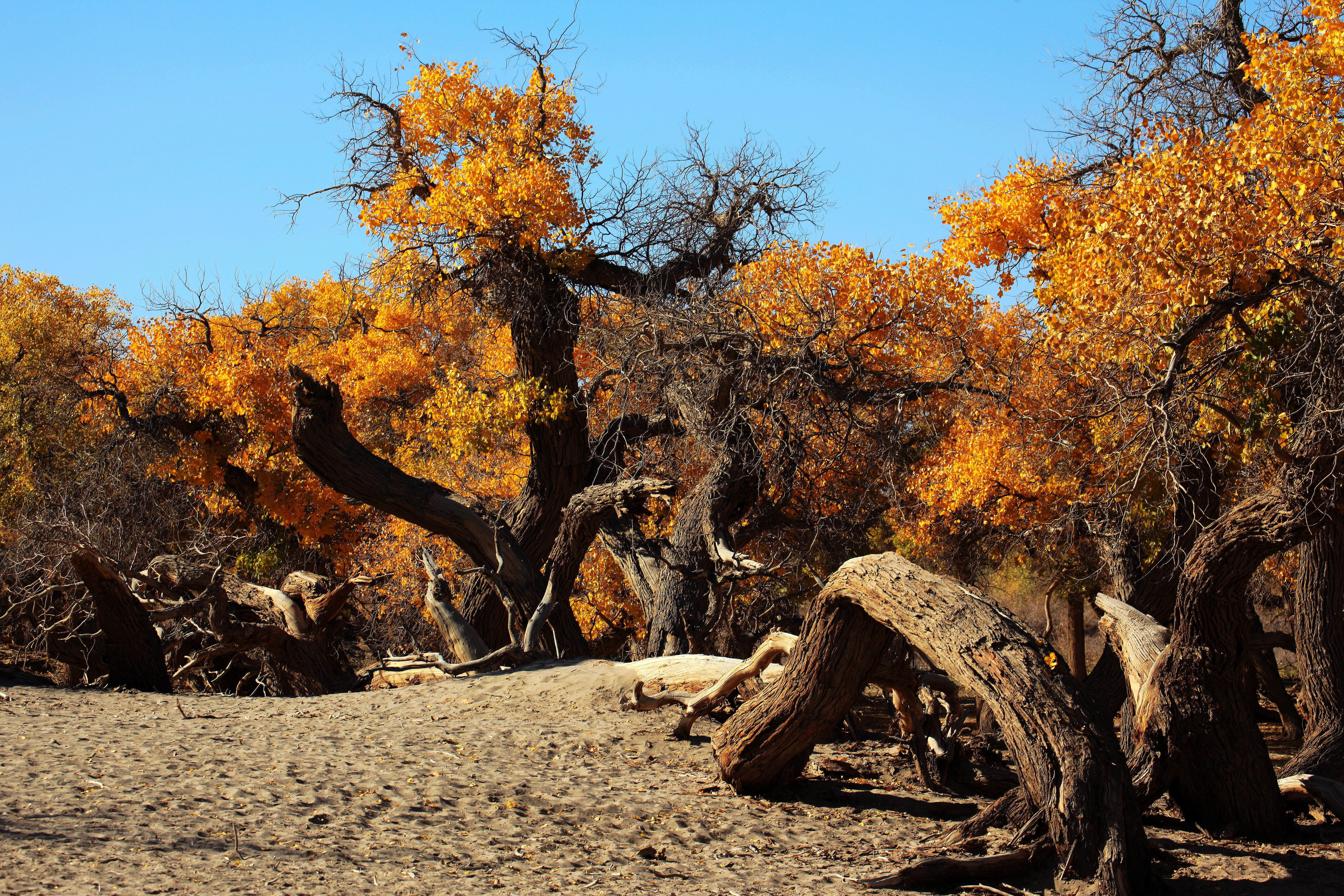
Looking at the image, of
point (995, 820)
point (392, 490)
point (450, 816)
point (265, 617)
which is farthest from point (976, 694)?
point (265, 617)

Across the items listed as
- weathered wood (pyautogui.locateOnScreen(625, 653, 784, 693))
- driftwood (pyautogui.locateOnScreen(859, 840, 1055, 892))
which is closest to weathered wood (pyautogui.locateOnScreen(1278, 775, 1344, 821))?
driftwood (pyautogui.locateOnScreen(859, 840, 1055, 892))

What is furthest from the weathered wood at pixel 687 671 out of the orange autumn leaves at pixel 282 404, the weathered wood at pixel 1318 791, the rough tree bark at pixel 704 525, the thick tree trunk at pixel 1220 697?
the orange autumn leaves at pixel 282 404

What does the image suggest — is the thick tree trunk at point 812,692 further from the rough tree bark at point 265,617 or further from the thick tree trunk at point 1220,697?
the rough tree bark at point 265,617

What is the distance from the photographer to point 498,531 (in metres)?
11.6

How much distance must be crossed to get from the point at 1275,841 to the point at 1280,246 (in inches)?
179

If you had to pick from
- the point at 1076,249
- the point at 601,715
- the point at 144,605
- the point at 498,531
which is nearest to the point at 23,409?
the point at 144,605

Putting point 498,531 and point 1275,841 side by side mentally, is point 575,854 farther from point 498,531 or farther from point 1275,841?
point 498,531

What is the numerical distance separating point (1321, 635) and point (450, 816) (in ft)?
26.3

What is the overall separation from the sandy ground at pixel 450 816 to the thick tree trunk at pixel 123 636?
90.5 inches

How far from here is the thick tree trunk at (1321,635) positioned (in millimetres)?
8789

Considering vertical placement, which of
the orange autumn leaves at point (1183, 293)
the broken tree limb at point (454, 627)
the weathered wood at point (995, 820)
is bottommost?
the weathered wood at point (995, 820)

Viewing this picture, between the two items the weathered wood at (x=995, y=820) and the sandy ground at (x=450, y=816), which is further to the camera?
the weathered wood at (x=995, y=820)

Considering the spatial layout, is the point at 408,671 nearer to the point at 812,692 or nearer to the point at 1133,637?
the point at 812,692

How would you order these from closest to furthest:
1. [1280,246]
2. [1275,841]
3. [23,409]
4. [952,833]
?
[952,833], [1275,841], [1280,246], [23,409]
